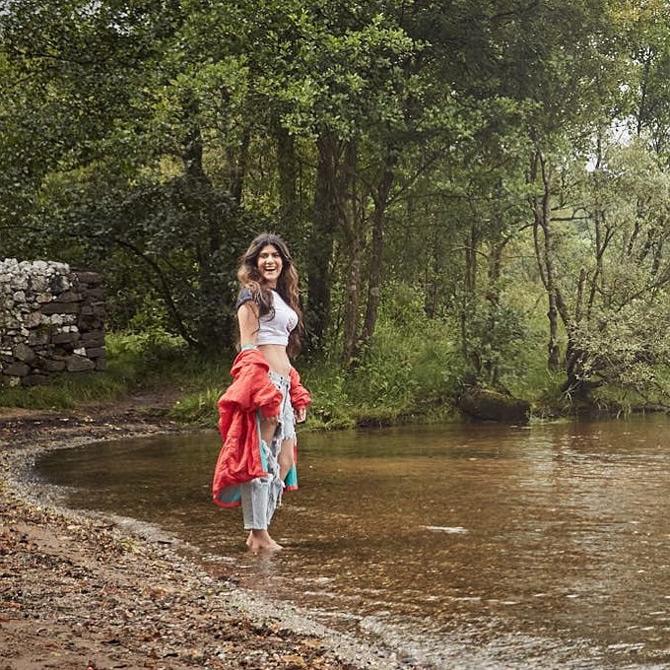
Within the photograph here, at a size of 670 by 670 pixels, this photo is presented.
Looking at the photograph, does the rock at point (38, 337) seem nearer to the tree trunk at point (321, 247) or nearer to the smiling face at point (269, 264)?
Result: the tree trunk at point (321, 247)

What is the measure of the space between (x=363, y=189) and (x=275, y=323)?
50.7 feet

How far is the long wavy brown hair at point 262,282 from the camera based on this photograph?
701 cm

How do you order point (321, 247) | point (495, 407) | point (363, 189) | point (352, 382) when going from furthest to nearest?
point (363, 189)
point (321, 247)
point (352, 382)
point (495, 407)

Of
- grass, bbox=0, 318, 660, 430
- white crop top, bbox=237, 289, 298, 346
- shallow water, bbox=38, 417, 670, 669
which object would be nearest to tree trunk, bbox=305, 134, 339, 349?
grass, bbox=0, 318, 660, 430

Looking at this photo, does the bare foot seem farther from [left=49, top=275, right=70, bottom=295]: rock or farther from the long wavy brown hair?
[left=49, top=275, right=70, bottom=295]: rock

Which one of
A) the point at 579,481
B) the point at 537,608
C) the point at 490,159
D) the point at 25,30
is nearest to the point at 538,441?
the point at 579,481

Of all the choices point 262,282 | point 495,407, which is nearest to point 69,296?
point 495,407

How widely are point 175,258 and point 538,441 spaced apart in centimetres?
917

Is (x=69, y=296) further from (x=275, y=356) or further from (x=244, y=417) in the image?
(x=244, y=417)

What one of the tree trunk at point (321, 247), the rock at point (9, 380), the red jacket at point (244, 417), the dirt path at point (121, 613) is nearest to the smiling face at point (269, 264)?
the red jacket at point (244, 417)

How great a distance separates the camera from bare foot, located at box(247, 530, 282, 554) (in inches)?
263

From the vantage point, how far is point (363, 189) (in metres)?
22.2

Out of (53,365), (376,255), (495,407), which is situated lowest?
Answer: (495,407)

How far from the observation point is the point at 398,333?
21.4m
